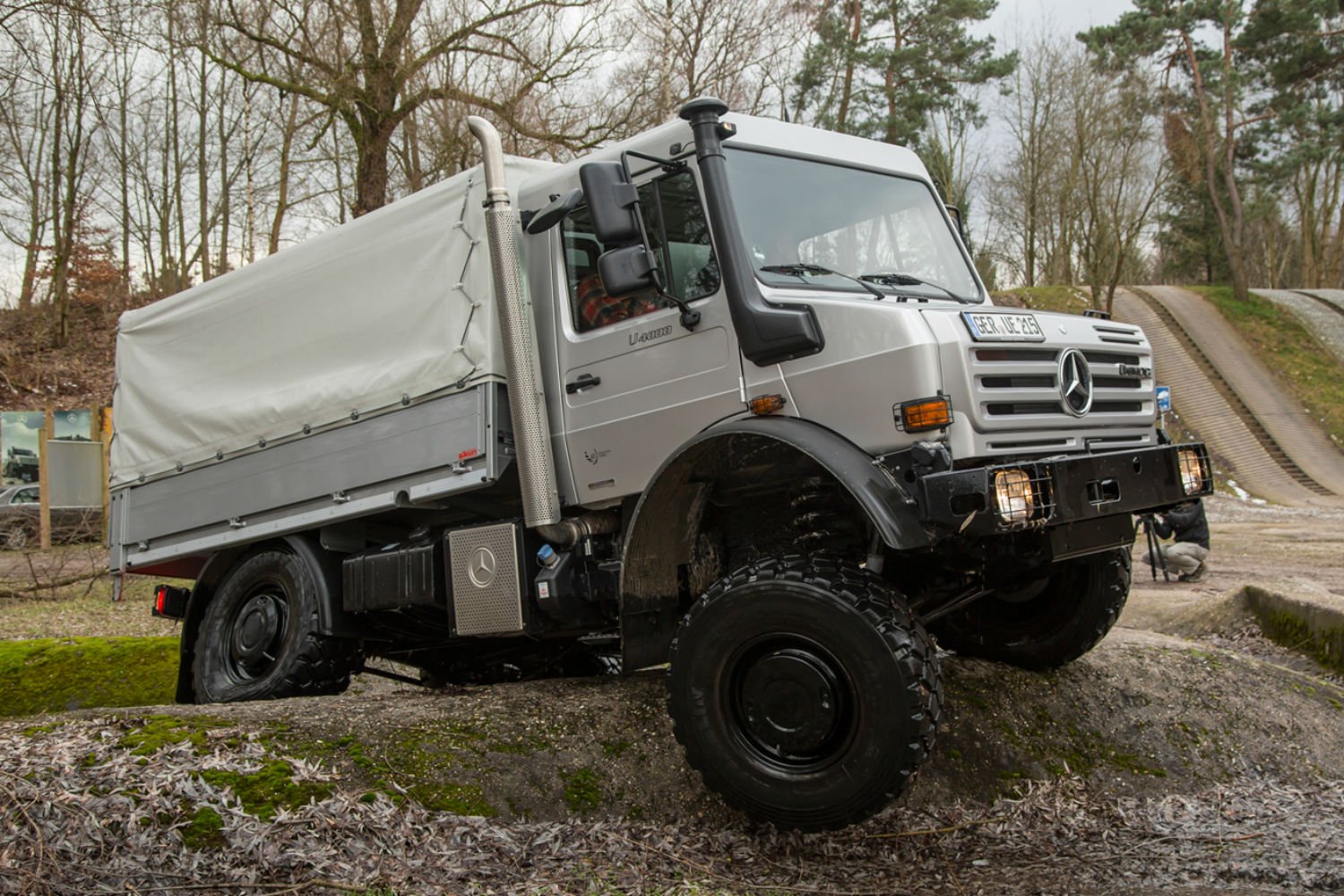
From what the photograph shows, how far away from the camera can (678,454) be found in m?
4.86

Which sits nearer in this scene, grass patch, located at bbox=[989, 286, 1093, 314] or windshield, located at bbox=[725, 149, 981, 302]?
windshield, located at bbox=[725, 149, 981, 302]

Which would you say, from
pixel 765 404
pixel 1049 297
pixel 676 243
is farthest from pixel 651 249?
pixel 1049 297

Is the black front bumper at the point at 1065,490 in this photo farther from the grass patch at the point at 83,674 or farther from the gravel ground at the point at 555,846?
the grass patch at the point at 83,674

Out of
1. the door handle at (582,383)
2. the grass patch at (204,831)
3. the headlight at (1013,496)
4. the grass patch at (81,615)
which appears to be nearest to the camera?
the grass patch at (204,831)

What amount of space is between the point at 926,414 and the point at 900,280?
120 cm

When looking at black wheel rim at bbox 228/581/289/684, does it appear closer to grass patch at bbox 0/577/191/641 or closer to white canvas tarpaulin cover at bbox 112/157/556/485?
white canvas tarpaulin cover at bbox 112/157/556/485

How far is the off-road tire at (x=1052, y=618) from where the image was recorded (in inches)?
220

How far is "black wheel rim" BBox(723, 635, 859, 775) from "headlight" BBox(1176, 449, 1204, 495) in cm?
186

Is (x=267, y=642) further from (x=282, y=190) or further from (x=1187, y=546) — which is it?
(x=282, y=190)

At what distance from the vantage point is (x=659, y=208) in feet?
16.7

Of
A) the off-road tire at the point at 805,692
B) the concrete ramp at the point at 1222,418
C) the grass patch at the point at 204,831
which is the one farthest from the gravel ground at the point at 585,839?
the concrete ramp at the point at 1222,418

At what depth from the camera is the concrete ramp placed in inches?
913

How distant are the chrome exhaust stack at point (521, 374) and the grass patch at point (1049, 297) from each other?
90.3ft

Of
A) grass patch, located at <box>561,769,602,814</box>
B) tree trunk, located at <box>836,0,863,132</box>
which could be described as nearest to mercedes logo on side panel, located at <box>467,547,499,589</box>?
grass patch, located at <box>561,769,602,814</box>
